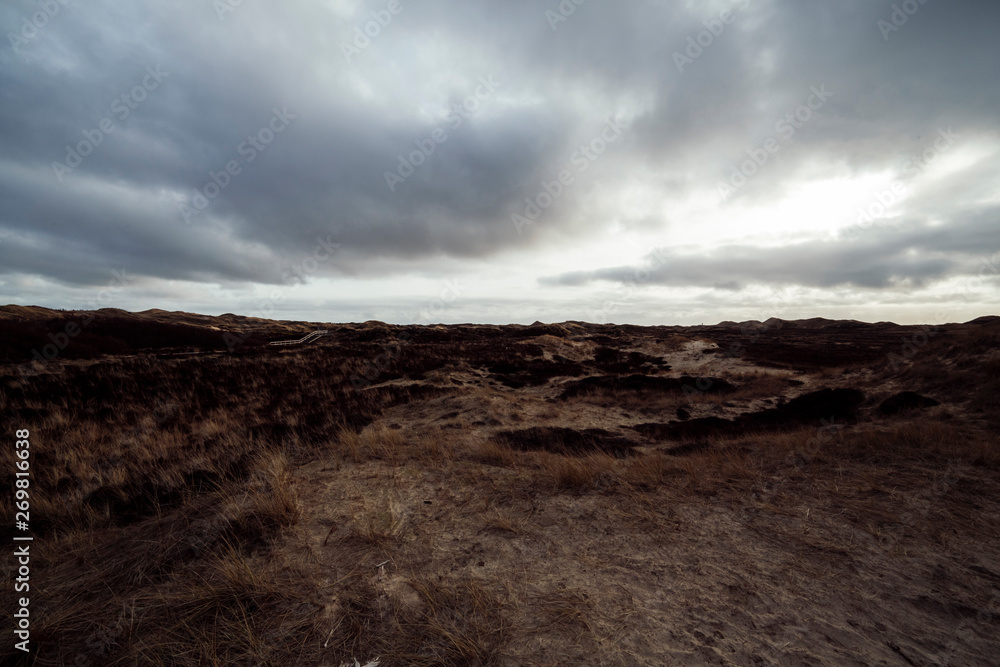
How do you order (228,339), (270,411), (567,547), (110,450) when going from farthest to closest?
(228,339), (270,411), (110,450), (567,547)

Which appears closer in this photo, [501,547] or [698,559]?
[698,559]

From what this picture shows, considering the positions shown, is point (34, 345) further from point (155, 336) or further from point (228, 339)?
point (228, 339)

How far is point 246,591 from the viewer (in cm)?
312

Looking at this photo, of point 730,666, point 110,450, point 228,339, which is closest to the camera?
point 730,666

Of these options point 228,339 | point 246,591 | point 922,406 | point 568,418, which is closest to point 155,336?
point 228,339

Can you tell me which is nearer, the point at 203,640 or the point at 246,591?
the point at 203,640

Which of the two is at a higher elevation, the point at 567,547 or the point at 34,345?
the point at 34,345

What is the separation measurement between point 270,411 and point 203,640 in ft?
36.2

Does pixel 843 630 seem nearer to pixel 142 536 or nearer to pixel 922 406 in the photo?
pixel 142 536

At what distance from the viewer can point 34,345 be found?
19.6 meters

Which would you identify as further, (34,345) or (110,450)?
(34,345)

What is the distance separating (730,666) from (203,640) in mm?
3843

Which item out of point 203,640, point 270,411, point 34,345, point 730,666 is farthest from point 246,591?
point 34,345

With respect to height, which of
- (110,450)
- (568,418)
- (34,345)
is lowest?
(568,418)
